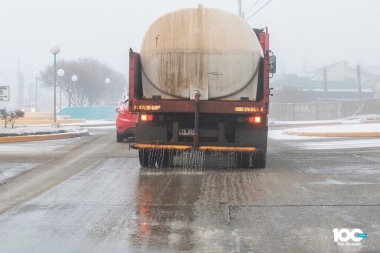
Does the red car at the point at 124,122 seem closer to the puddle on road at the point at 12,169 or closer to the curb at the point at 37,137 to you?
the curb at the point at 37,137

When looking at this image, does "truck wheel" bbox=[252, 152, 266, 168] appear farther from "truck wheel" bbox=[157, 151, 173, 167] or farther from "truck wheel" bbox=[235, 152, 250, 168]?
"truck wheel" bbox=[157, 151, 173, 167]

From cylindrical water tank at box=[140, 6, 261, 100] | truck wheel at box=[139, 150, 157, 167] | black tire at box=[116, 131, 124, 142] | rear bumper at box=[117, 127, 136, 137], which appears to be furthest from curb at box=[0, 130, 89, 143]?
cylindrical water tank at box=[140, 6, 261, 100]

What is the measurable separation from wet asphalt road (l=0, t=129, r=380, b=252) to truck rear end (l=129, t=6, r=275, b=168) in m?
0.69

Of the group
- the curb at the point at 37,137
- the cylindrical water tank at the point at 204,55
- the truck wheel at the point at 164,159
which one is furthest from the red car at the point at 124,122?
the cylindrical water tank at the point at 204,55

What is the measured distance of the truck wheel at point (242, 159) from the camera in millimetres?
12336

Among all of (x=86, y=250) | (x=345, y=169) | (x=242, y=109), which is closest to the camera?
(x=86, y=250)

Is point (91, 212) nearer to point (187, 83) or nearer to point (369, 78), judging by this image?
point (187, 83)

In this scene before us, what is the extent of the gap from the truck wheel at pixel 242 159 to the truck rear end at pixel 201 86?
22.8 inches

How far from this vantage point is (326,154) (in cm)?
1614

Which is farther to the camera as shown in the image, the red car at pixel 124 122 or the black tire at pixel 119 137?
the black tire at pixel 119 137

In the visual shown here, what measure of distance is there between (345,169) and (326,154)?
393 centimetres

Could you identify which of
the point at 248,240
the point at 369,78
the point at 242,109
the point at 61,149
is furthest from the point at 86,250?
the point at 369,78
